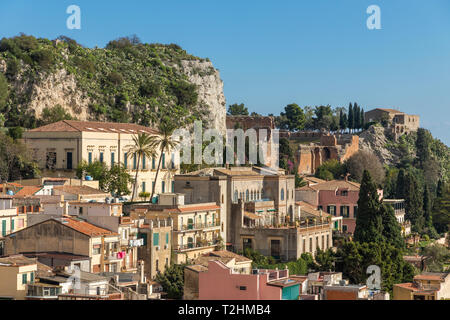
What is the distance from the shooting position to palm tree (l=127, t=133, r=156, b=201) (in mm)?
63019

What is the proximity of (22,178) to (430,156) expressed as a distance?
88.1m

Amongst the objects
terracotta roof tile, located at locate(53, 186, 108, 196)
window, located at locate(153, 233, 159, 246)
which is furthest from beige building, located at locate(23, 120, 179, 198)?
window, located at locate(153, 233, 159, 246)

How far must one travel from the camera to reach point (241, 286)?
123ft

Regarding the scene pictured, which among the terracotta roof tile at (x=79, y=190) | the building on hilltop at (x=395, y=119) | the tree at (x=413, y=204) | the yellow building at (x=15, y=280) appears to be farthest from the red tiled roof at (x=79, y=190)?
the building on hilltop at (x=395, y=119)

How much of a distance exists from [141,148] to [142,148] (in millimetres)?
90

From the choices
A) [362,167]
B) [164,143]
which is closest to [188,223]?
[164,143]

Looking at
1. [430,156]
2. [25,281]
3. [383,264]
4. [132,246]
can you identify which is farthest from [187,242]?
[430,156]

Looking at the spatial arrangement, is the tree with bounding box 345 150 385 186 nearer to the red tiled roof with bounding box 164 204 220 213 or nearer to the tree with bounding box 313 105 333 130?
the tree with bounding box 313 105 333 130

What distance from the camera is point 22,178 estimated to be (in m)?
59.8

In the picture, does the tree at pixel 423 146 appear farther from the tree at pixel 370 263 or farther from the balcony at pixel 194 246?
the balcony at pixel 194 246

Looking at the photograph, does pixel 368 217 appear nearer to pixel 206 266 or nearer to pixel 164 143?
pixel 164 143

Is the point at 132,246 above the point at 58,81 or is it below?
below

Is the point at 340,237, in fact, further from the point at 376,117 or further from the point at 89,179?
the point at 376,117

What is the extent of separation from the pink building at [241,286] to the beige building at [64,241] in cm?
542
